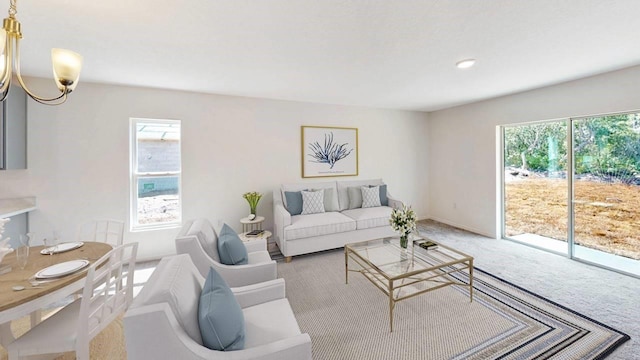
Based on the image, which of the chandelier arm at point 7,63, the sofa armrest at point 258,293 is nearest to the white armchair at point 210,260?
the sofa armrest at point 258,293

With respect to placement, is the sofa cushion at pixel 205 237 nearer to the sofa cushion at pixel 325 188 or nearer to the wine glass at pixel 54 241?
the wine glass at pixel 54 241

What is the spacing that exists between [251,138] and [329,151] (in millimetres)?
1403

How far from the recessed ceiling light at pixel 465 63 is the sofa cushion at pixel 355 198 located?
235 centimetres

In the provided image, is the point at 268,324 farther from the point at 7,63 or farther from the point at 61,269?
the point at 7,63

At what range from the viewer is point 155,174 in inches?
140

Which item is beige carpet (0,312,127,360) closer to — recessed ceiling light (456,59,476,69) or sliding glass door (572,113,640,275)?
recessed ceiling light (456,59,476,69)

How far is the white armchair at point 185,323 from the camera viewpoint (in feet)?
3.23

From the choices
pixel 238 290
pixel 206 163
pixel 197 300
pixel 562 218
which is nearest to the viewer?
pixel 197 300

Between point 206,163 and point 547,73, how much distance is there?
4631 millimetres

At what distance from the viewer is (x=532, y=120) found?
3678mm

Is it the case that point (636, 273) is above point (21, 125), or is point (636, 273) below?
below

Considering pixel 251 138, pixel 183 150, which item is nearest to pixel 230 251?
pixel 183 150

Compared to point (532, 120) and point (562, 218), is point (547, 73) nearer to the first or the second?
point (532, 120)

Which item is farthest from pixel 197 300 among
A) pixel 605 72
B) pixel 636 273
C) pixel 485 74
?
pixel 605 72
